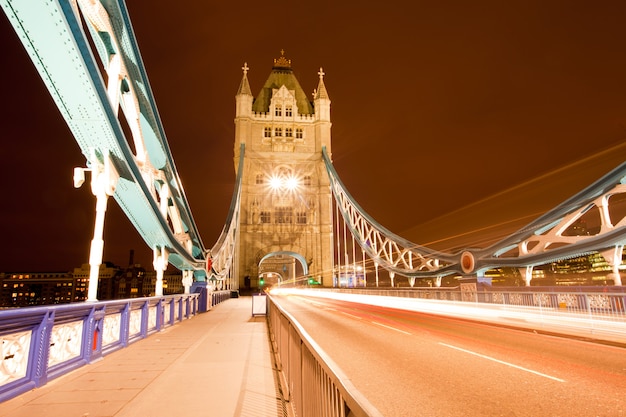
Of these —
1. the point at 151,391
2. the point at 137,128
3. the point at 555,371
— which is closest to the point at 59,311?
the point at 151,391

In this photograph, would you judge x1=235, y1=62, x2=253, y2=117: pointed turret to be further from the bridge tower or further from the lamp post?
the lamp post

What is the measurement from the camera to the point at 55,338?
5.64 meters

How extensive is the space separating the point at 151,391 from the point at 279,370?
→ 2135 millimetres

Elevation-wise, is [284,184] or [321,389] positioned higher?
[284,184]

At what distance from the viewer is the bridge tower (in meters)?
50.4

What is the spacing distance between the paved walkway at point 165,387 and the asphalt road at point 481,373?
1.51 m

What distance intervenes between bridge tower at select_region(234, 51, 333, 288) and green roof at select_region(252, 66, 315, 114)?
0.27 meters

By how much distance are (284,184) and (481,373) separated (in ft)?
154

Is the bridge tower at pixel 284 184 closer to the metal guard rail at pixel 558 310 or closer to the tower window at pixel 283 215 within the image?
the tower window at pixel 283 215

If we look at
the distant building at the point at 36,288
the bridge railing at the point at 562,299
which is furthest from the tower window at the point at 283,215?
the distant building at the point at 36,288

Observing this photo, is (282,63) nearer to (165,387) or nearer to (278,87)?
(278,87)

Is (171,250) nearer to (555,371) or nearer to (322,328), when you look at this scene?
(322,328)

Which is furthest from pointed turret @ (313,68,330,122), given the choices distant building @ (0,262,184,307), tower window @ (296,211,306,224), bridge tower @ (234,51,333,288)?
distant building @ (0,262,184,307)

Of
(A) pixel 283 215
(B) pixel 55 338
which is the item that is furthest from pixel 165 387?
(A) pixel 283 215
